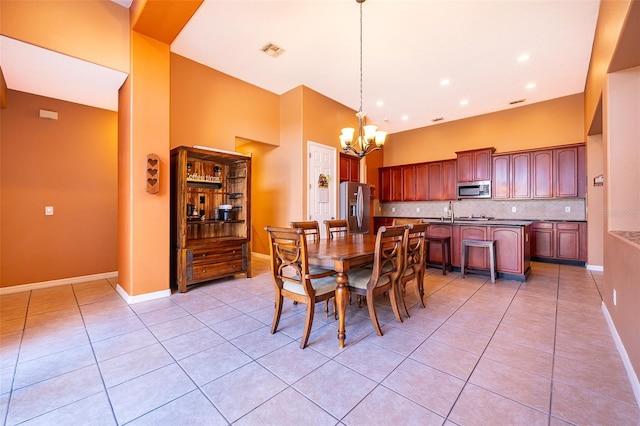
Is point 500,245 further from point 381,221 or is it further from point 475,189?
point 381,221

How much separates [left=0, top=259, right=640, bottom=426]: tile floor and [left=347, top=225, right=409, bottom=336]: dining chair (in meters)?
0.34

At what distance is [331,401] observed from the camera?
1.55 meters

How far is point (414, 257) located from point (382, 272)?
0.66m

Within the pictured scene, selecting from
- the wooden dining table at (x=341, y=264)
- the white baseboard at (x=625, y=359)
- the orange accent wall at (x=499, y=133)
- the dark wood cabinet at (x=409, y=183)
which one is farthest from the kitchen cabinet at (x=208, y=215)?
the orange accent wall at (x=499, y=133)

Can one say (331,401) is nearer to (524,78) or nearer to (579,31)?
(579,31)

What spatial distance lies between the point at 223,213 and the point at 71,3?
2.88m

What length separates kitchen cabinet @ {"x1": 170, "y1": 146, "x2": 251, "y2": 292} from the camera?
3.60 m

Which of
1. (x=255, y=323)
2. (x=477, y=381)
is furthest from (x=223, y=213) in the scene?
(x=477, y=381)

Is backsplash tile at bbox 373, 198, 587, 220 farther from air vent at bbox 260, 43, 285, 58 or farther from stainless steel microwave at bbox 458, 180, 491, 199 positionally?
air vent at bbox 260, 43, 285, 58

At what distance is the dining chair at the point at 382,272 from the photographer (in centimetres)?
224

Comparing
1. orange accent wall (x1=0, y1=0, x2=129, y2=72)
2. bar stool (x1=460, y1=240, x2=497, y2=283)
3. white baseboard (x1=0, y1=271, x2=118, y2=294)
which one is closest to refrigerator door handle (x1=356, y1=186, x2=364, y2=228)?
bar stool (x1=460, y1=240, x2=497, y2=283)

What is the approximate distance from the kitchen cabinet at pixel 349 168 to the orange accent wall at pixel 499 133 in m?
1.88

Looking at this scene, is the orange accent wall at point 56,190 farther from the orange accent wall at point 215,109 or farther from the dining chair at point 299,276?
the dining chair at point 299,276

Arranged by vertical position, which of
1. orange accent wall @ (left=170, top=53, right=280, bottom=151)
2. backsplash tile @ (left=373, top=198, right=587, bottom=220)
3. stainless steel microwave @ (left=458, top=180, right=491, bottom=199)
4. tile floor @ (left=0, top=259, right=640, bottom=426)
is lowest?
tile floor @ (left=0, top=259, right=640, bottom=426)
